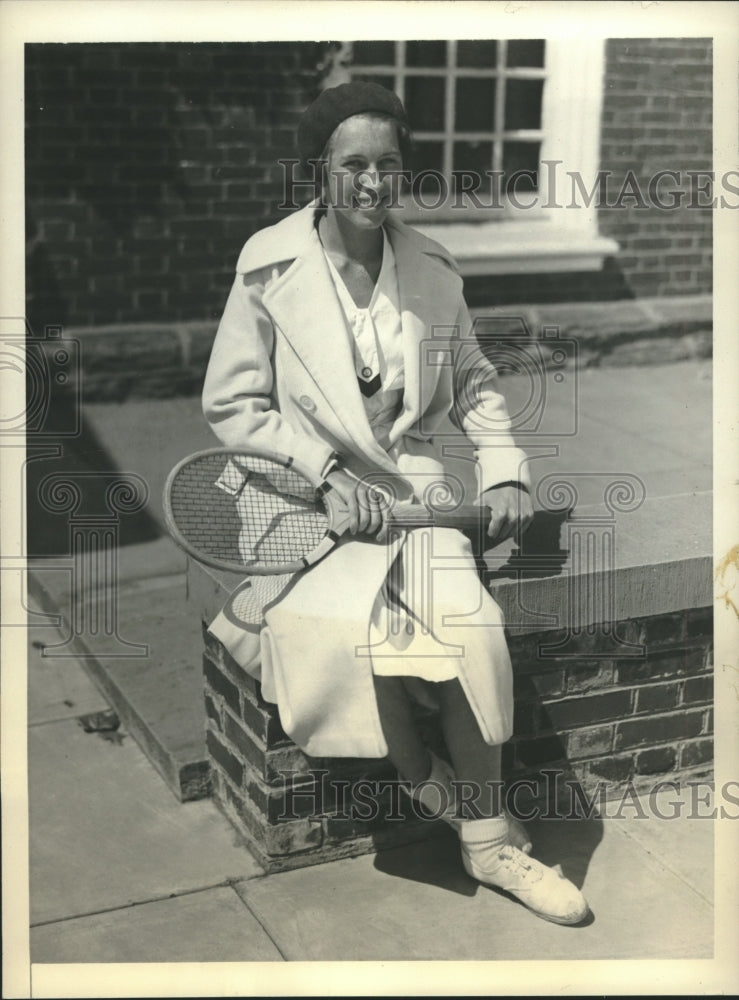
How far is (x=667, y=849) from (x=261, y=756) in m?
1.16

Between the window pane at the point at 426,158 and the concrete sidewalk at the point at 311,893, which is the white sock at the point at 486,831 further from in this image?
the window pane at the point at 426,158

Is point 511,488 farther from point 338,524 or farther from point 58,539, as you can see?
point 58,539

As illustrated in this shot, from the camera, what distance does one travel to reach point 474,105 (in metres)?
6.79

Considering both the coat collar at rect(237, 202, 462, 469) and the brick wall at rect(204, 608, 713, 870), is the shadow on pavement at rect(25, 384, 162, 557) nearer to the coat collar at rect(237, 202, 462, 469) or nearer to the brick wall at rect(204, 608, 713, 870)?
the brick wall at rect(204, 608, 713, 870)

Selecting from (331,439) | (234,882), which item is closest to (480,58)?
(331,439)

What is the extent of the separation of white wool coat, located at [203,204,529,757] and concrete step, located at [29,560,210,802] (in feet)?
A: 2.00

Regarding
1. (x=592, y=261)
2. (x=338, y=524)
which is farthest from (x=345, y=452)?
(x=592, y=261)

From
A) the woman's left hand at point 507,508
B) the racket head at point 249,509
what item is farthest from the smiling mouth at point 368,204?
the woman's left hand at point 507,508

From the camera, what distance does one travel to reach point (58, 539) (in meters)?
5.19

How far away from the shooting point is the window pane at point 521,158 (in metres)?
6.91

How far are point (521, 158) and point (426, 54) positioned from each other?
2.58 feet

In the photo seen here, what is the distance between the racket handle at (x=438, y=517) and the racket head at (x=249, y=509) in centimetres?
18

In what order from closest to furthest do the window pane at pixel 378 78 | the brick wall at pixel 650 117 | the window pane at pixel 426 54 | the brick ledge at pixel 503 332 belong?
the brick ledge at pixel 503 332 → the window pane at pixel 378 78 → the window pane at pixel 426 54 → the brick wall at pixel 650 117

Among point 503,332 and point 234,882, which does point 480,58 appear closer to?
point 503,332
